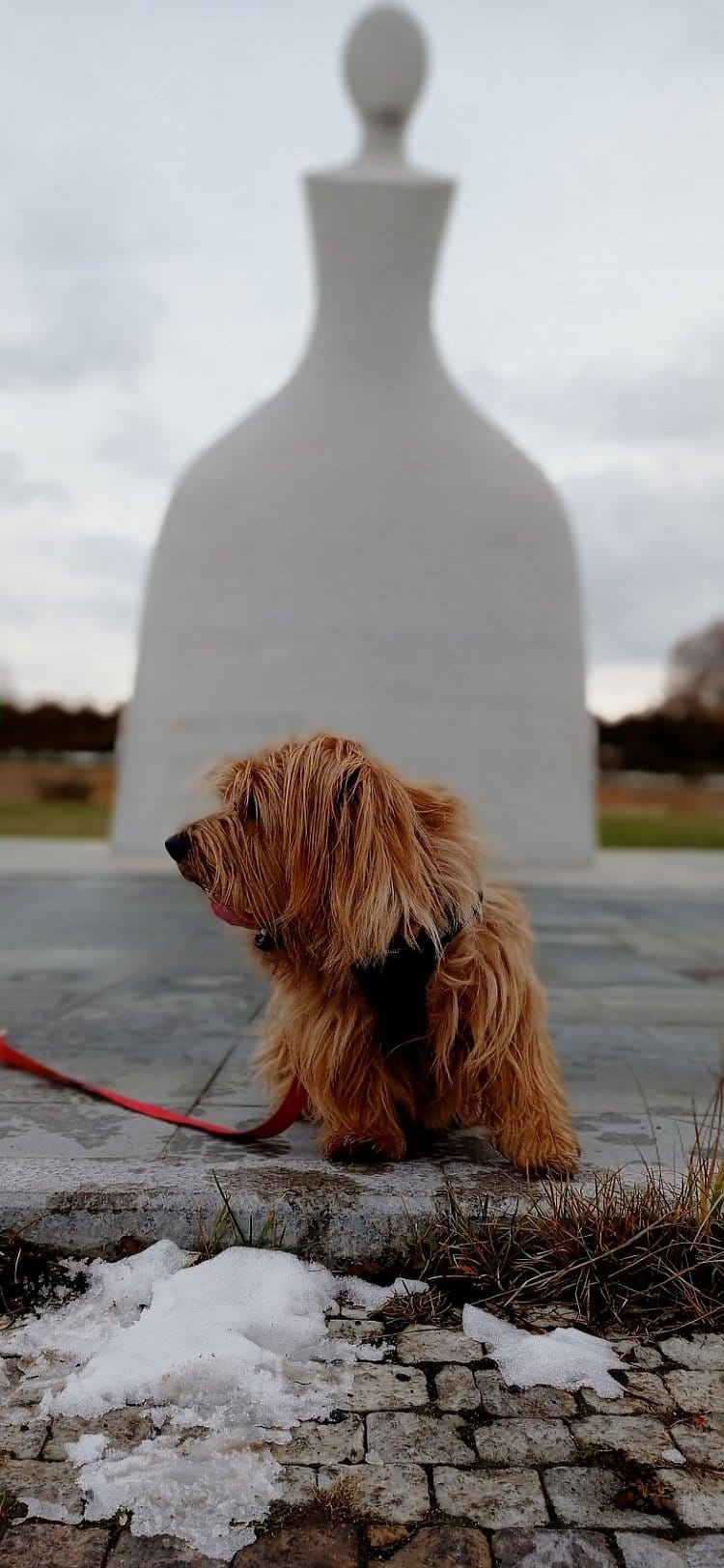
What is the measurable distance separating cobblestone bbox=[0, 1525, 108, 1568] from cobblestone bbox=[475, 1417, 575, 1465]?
553mm

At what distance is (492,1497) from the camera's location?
5.65 feet

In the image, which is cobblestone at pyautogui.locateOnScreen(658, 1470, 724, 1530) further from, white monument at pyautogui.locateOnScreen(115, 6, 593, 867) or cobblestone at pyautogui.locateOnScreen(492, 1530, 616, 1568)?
white monument at pyautogui.locateOnScreen(115, 6, 593, 867)

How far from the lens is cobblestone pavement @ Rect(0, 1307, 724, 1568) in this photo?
5.23 feet

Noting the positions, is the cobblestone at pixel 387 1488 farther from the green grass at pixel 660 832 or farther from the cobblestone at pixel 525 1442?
the green grass at pixel 660 832

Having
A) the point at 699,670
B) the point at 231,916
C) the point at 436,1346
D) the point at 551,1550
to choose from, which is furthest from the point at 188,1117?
the point at 699,670

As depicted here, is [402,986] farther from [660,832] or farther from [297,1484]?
[660,832]

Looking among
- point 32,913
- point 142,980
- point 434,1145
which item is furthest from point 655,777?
point 434,1145

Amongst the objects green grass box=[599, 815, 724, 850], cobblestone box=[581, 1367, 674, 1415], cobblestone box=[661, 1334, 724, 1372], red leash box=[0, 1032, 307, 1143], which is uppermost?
red leash box=[0, 1032, 307, 1143]

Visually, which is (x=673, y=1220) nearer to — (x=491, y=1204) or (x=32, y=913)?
(x=491, y=1204)

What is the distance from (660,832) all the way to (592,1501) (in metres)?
25.1

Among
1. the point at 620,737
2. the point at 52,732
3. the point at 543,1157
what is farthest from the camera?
the point at 620,737

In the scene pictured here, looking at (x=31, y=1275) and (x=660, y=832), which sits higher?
(x=31, y=1275)

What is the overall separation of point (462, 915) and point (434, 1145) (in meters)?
0.77

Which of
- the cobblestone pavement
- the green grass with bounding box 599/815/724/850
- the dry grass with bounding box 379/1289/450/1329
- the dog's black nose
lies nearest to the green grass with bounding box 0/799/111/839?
the green grass with bounding box 599/815/724/850
